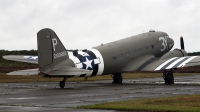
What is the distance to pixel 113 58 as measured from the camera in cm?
4550

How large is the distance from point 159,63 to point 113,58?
4.80 meters

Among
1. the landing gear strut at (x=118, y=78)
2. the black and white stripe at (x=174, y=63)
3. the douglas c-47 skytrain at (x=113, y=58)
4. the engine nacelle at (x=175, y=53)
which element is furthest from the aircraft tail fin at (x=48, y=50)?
the engine nacelle at (x=175, y=53)

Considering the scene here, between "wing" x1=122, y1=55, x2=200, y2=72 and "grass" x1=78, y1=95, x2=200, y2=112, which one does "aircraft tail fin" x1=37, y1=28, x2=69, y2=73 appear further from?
"grass" x1=78, y1=95, x2=200, y2=112

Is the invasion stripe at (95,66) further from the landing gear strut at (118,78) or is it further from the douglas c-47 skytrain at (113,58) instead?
the landing gear strut at (118,78)

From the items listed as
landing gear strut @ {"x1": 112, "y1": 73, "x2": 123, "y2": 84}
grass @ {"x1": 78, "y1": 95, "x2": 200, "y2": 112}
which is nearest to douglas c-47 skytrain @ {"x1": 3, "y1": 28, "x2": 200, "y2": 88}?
landing gear strut @ {"x1": 112, "y1": 73, "x2": 123, "y2": 84}

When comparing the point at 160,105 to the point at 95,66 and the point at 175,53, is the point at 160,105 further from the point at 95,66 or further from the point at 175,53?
the point at 175,53

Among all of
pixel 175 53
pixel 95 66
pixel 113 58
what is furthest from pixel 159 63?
pixel 95 66

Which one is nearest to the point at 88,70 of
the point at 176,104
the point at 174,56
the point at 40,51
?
the point at 40,51

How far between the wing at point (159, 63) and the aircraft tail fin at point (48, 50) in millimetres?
11061

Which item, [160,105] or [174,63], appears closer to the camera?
[160,105]

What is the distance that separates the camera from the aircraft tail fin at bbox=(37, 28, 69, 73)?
122 feet

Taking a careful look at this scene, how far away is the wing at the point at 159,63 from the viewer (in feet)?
145

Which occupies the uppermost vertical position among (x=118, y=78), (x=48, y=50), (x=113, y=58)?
(x=48, y=50)

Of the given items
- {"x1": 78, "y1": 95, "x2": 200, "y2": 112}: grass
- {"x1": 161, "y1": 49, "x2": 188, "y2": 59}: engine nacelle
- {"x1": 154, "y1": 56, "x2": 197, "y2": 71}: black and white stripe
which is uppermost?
{"x1": 161, "y1": 49, "x2": 188, "y2": 59}: engine nacelle
